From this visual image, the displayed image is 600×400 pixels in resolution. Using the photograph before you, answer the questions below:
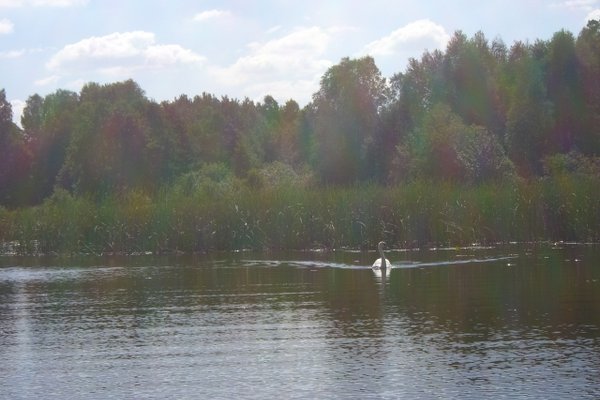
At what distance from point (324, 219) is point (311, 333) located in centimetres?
2434

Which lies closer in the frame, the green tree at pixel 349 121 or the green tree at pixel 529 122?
the green tree at pixel 529 122

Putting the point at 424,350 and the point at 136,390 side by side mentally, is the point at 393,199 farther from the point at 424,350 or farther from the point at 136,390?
the point at 136,390

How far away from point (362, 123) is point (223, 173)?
15.1 meters

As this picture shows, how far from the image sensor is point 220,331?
61.5ft

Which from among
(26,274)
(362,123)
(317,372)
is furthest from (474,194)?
(362,123)

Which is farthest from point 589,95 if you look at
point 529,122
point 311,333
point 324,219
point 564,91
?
point 311,333

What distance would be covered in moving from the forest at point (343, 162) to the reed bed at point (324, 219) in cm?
7

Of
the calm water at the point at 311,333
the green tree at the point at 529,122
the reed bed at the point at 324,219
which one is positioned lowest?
the calm water at the point at 311,333

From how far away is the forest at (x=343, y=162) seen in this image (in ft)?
136

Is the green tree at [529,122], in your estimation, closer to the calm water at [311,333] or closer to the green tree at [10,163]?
the calm water at [311,333]

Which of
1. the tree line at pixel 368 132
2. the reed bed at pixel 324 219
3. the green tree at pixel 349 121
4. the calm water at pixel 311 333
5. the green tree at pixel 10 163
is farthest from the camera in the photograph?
the green tree at pixel 10 163

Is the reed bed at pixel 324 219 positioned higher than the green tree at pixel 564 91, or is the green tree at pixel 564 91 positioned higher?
the green tree at pixel 564 91

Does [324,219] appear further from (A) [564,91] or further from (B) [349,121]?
(B) [349,121]

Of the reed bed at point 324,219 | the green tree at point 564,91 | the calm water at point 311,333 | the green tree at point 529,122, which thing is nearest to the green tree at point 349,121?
the green tree at point 529,122
